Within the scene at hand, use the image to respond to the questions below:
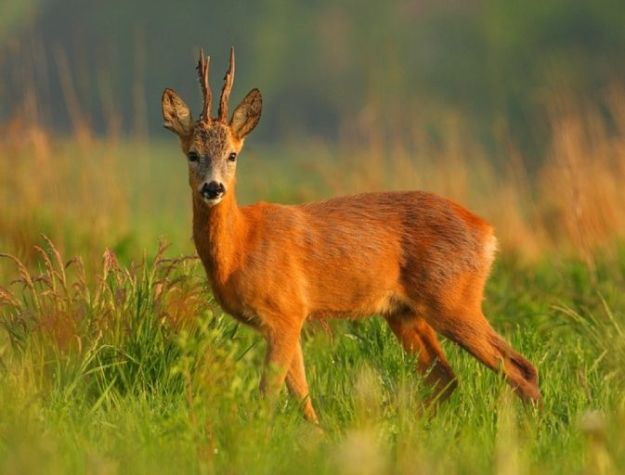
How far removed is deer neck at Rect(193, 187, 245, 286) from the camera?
6539 millimetres

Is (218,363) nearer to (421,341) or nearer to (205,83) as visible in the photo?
(205,83)

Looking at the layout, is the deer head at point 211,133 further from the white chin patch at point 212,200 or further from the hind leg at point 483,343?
the hind leg at point 483,343

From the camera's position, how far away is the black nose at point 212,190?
20.5 feet

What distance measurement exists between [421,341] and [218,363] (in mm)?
2073

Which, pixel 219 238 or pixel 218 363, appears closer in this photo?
pixel 218 363

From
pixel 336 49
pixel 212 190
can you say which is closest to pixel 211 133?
pixel 212 190

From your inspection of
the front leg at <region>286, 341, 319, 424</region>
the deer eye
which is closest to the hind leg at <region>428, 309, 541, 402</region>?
the front leg at <region>286, 341, 319, 424</region>

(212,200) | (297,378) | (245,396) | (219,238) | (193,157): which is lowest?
(297,378)

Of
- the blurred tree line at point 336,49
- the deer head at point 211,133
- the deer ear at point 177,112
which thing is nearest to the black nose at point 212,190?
the deer head at point 211,133

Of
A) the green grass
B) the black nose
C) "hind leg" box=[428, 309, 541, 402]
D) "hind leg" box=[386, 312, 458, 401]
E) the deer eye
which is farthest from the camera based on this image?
"hind leg" box=[386, 312, 458, 401]

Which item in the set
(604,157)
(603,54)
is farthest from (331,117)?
(604,157)

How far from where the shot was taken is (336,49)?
54375 millimetres

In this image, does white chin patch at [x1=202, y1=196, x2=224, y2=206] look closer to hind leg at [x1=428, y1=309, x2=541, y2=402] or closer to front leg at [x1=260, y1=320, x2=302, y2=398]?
front leg at [x1=260, y1=320, x2=302, y2=398]

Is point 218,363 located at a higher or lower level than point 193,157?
lower
